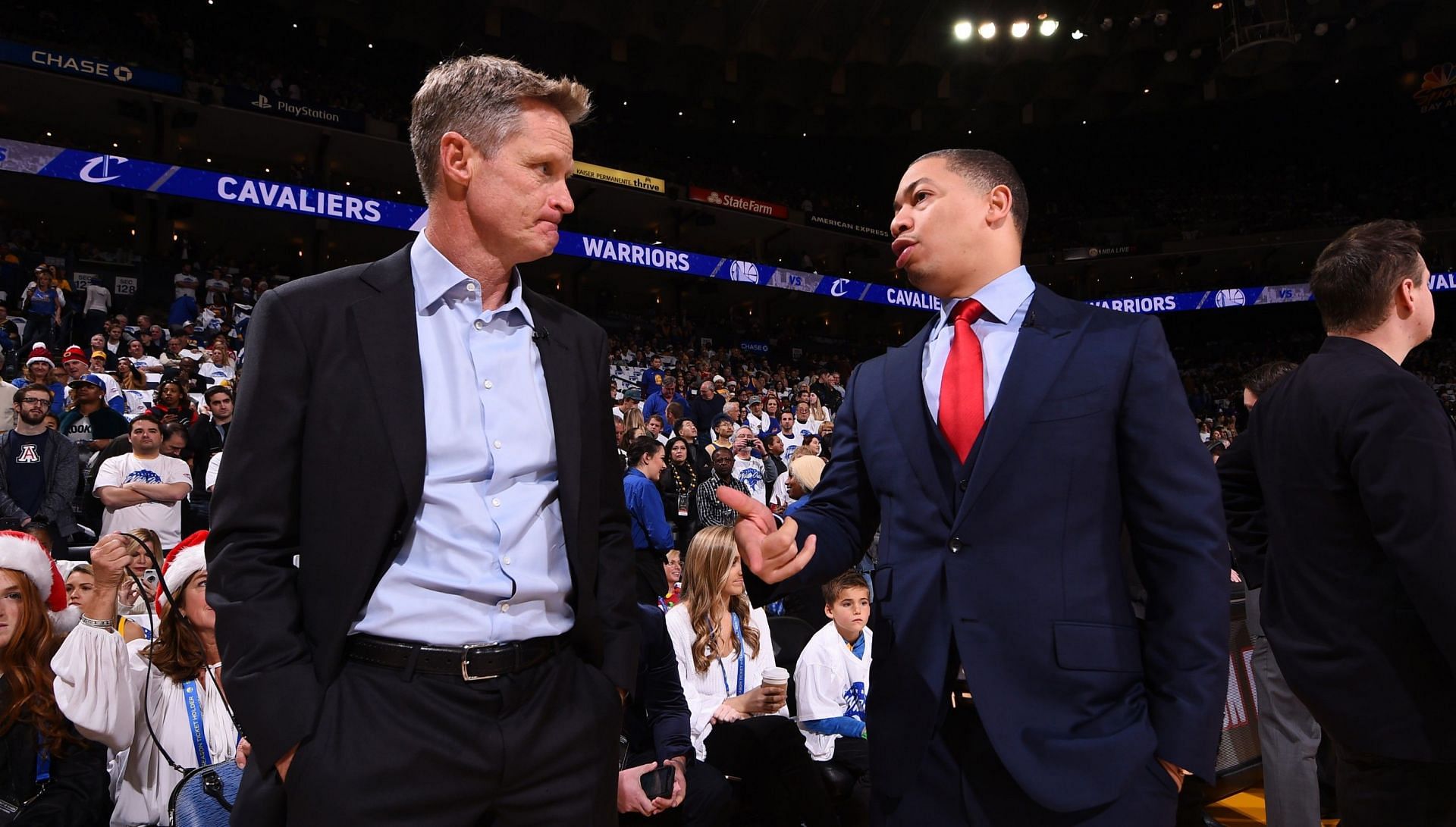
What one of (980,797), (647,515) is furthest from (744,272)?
(980,797)

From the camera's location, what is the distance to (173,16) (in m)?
20.0

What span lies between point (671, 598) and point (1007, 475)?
3.68 meters

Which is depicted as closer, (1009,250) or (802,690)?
(1009,250)

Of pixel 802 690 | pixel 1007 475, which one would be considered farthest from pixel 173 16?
pixel 1007 475

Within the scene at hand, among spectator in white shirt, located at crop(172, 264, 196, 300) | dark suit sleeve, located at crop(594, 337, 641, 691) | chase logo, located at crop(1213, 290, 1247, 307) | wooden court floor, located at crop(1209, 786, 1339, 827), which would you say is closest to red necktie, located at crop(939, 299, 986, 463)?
dark suit sleeve, located at crop(594, 337, 641, 691)

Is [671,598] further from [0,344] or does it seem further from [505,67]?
[0,344]

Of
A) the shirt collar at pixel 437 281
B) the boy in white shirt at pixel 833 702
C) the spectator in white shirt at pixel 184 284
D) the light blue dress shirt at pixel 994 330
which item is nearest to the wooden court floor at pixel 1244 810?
the boy in white shirt at pixel 833 702

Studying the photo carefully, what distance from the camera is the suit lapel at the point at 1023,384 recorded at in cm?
164

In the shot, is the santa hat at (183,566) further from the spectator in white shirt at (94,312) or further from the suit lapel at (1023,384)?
the spectator in white shirt at (94,312)

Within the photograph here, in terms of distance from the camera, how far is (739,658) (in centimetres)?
390

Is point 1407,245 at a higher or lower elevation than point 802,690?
higher

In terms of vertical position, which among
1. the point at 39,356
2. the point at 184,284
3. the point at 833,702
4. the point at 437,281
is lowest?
the point at 833,702

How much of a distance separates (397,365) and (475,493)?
25cm

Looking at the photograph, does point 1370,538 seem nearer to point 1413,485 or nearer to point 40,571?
point 1413,485
